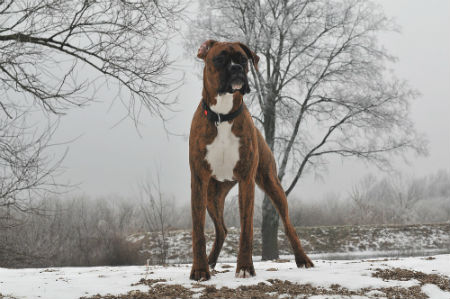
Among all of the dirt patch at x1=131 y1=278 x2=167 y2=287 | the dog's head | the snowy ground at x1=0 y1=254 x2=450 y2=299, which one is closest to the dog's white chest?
the dog's head

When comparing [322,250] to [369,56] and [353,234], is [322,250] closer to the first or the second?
[353,234]

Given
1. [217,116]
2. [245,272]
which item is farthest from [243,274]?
[217,116]

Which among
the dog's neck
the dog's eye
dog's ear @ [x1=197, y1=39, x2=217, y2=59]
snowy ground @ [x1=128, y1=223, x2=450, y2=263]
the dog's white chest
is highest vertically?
dog's ear @ [x1=197, y1=39, x2=217, y2=59]

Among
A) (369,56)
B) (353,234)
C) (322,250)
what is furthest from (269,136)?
(353,234)

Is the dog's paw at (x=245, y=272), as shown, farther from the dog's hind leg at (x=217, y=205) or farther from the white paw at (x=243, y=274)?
the dog's hind leg at (x=217, y=205)

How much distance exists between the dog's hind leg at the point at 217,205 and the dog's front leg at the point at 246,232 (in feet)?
2.13

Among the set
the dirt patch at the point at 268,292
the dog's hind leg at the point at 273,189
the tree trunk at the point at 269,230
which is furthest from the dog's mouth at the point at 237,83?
the tree trunk at the point at 269,230

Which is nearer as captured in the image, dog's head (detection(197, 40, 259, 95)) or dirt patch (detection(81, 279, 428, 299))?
dirt patch (detection(81, 279, 428, 299))

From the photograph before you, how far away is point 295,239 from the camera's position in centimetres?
538

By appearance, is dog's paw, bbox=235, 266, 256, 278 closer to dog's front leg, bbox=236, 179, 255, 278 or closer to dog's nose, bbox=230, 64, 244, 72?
dog's front leg, bbox=236, 179, 255, 278

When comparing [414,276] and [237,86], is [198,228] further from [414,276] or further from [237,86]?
[414,276]

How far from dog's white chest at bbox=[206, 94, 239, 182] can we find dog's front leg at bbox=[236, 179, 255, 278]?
0.29 metres

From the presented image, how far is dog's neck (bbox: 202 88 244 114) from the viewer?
14.3 feet

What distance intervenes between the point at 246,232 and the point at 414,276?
77.5 inches
